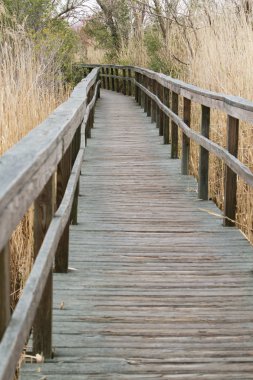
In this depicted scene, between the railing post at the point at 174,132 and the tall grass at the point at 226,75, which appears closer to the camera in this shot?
the tall grass at the point at 226,75

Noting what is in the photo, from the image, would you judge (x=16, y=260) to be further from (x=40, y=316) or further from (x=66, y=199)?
(x=40, y=316)

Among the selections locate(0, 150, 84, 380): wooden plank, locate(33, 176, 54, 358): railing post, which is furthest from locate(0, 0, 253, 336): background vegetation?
locate(0, 150, 84, 380): wooden plank

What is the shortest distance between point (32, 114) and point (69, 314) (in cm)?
339

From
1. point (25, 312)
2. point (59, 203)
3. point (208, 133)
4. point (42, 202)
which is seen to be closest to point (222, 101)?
point (208, 133)

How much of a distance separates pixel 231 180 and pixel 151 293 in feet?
4.78

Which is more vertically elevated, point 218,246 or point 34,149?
point 34,149

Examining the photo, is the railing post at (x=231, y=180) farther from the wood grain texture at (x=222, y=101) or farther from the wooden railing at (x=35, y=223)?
the wooden railing at (x=35, y=223)

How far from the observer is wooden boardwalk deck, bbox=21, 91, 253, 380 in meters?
2.60

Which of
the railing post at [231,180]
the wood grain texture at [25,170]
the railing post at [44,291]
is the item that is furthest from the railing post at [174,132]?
the railing post at [44,291]

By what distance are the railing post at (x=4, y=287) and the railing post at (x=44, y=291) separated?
825mm

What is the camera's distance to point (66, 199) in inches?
122

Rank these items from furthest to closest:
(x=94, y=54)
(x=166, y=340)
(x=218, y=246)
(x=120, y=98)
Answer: (x=94, y=54) < (x=120, y=98) < (x=218, y=246) < (x=166, y=340)

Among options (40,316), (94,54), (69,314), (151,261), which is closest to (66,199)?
(69,314)

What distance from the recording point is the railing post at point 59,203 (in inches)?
137
